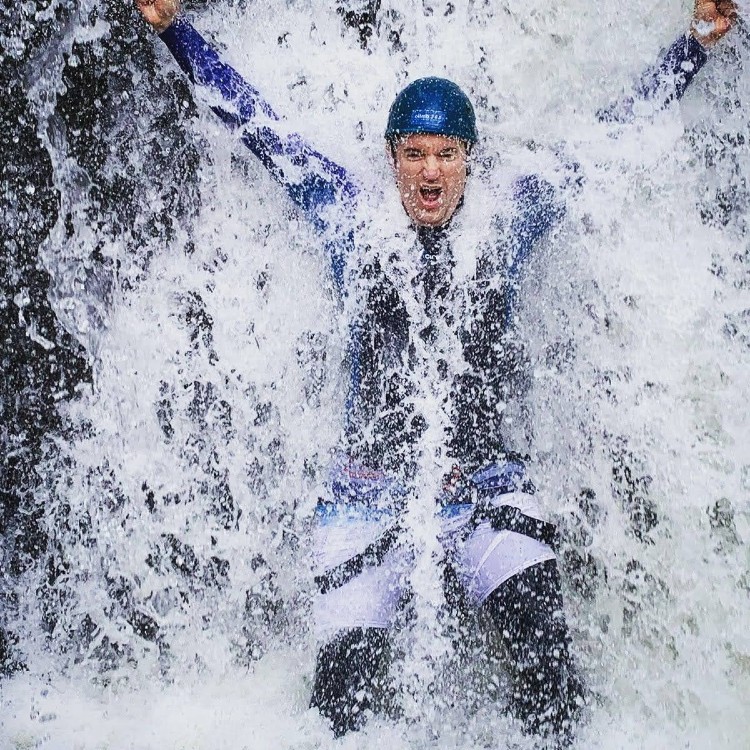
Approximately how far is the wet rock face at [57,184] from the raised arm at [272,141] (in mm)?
515

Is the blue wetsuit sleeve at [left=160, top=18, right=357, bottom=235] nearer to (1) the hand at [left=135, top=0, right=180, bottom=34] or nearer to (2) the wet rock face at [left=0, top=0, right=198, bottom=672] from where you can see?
(1) the hand at [left=135, top=0, right=180, bottom=34]

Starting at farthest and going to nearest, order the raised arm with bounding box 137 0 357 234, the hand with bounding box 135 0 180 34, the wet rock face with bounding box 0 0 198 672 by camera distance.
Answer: the wet rock face with bounding box 0 0 198 672, the raised arm with bounding box 137 0 357 234, the hand with bounding box 135 0 180 34

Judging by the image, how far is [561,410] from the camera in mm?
3377

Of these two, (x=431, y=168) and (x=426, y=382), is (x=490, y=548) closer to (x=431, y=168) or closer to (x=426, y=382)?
(x=426, y=382)

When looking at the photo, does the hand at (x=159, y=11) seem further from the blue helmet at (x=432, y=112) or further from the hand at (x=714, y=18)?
the hand at (x=714, y=18)

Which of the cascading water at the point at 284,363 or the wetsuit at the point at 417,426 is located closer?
the wetsuit at the point at 417,426

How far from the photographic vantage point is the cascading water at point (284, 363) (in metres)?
3.20

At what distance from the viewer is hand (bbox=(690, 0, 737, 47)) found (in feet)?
8.98

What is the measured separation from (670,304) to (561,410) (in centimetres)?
59

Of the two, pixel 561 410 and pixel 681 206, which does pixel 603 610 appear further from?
pixel 681 206

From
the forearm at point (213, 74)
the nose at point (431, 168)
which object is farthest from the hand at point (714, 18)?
the forearm at point (213, 74)

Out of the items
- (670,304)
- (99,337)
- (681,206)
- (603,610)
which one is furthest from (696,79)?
(99,337)

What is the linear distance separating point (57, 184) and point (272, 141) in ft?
3.03

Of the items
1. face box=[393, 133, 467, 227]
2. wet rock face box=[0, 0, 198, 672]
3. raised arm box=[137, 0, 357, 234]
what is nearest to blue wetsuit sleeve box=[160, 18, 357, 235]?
raised arm box=[137, 0, 357, 234]
